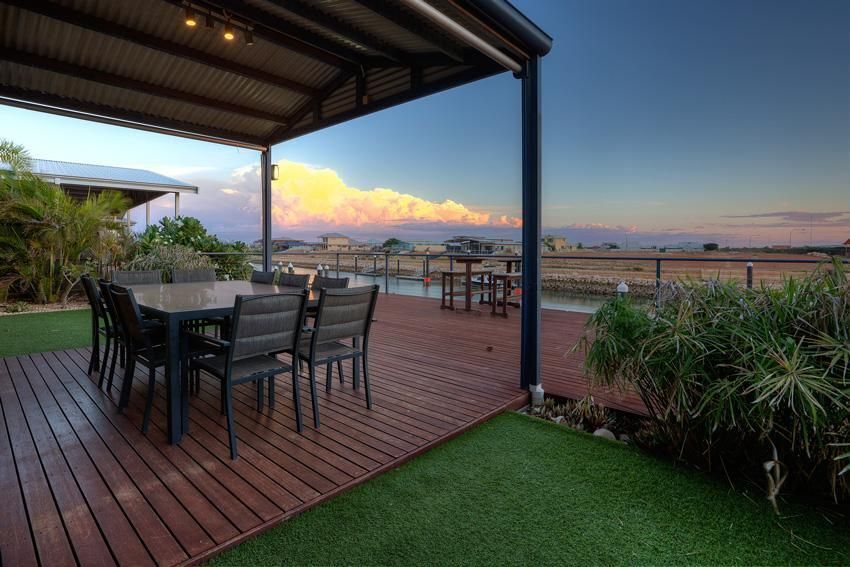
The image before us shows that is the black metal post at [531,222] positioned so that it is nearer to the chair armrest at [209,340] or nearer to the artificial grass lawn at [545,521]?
the artificial grass lawn at [545,521]

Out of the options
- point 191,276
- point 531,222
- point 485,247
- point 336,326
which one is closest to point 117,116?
point 191,276

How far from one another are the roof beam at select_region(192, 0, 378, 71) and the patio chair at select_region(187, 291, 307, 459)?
3.05 metres

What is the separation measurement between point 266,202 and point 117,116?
2257 mm

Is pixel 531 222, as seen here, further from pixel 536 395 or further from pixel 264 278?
pixel 264 278

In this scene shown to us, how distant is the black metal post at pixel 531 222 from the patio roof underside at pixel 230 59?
0.28 metres

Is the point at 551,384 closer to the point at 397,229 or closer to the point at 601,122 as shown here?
the point at 601,122

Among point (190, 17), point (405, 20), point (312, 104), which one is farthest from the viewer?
point (312, 104)

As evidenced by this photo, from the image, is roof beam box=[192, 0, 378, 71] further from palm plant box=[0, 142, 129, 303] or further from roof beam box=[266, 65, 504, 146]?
palm plant box=[0, 142, 129, 303]

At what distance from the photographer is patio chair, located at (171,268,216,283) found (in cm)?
415

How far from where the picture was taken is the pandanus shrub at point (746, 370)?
1.74 metres

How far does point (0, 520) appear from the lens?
1.67 m

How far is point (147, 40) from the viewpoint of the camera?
4.33m

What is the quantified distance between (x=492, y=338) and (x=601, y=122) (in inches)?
317

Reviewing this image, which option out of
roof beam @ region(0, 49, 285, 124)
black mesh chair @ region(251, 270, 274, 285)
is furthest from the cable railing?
roof beam @ region(0, 49, 285, 124)
